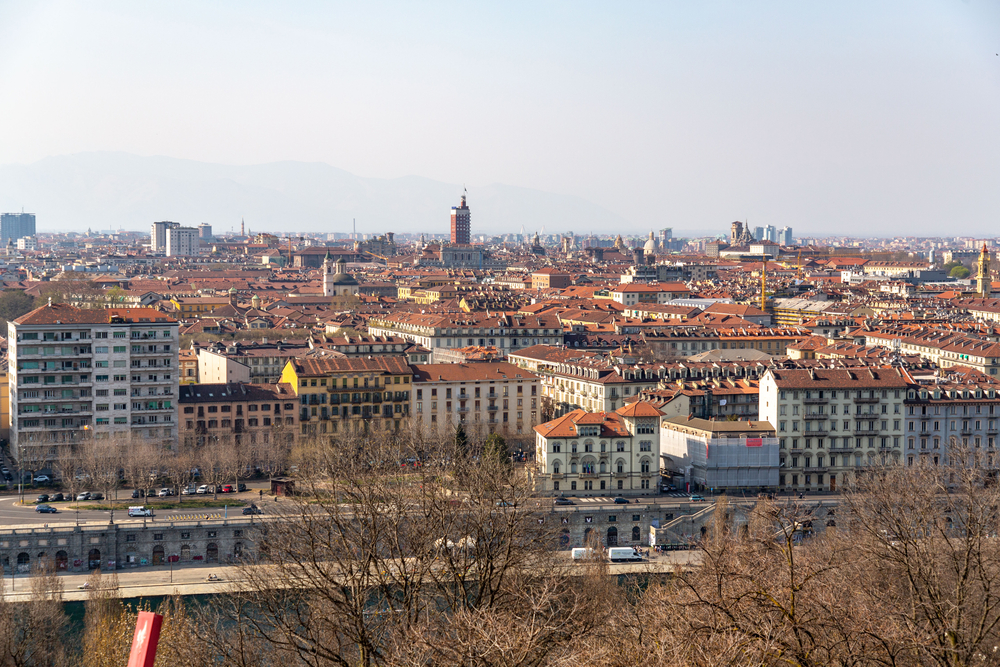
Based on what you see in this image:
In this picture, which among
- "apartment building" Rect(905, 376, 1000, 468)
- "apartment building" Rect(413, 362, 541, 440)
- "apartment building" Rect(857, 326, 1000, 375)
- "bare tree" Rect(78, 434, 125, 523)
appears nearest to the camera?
"bare tree" Rect(78, 434, 125, 523)

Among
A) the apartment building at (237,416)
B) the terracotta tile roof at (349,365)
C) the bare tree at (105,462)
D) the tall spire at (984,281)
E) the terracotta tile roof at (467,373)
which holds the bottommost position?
the bare tree at (105,462)

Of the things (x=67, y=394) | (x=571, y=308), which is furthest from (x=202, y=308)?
(x=67, y=394)

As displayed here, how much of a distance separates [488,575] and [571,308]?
6868cm

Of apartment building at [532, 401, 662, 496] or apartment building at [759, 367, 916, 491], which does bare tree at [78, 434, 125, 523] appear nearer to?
apartment building at [532, 401, 662, 496]

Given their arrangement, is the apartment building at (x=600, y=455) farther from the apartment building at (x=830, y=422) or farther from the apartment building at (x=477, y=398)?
the apartment building at (x=477, y=398)

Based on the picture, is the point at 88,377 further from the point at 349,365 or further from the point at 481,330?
the point at 481,330

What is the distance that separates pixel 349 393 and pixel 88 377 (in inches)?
397

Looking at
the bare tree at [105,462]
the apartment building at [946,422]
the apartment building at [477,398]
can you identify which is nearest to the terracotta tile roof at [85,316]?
the bare tree at [105,462]

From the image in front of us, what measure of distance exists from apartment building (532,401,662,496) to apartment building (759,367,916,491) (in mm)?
5357

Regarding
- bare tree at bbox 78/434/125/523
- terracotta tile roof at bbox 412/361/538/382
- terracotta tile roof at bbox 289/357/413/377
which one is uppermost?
terracotta tile roof at bbox 289/357/413/377

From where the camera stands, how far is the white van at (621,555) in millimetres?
39688

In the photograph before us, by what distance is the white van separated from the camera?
3969cm

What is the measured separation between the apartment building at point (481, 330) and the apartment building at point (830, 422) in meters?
25.3

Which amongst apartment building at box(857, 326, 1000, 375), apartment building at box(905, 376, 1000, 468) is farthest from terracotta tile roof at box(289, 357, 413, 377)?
apartment building at box(857, 326, 1000, 375)
